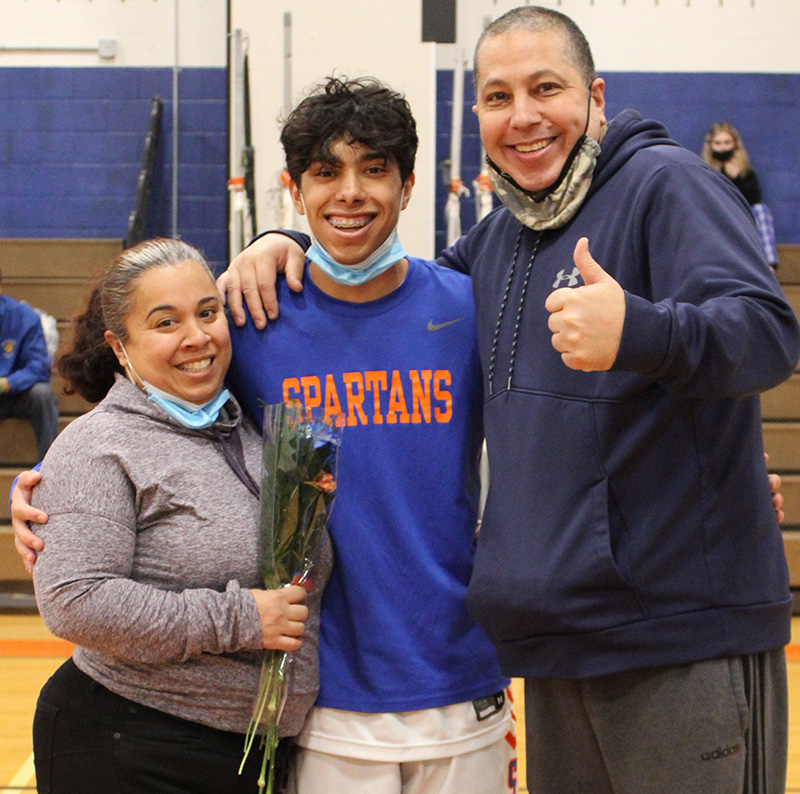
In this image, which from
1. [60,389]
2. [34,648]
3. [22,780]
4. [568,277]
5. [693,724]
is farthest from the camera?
[60,389]

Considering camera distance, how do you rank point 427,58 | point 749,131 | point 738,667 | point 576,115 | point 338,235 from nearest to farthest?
point 738,667 < point 576,115 < point 338,235 < point 427,58 < point 749,131

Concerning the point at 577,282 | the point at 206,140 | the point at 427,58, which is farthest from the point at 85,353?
the point at 206,140

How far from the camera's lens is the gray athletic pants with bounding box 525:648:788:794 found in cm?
144

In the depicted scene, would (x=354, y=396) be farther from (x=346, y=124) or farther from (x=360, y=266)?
→ (x=346, y=124)

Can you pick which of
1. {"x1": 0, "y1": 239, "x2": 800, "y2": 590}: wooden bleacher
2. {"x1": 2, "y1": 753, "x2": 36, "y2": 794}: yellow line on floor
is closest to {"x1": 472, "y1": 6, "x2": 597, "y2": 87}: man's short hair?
{"x1": 2, "y1": 753, "x2": 36, "y2": 794}: yellow line on floor

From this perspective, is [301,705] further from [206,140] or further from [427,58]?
[206,140]

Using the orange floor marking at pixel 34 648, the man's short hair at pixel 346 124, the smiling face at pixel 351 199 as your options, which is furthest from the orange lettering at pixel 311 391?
the orange floor marking at pixel 34 648

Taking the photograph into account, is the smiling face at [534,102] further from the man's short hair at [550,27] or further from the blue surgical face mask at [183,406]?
the blue surgical face mask at [183,406]

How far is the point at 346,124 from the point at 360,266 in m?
0.25

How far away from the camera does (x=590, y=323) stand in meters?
1.21

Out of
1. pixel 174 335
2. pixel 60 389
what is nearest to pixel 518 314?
pixel 174 335

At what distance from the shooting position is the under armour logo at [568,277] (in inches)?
60.3

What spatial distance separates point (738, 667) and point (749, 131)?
6.86m

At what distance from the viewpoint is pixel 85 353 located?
1796 millimetres
